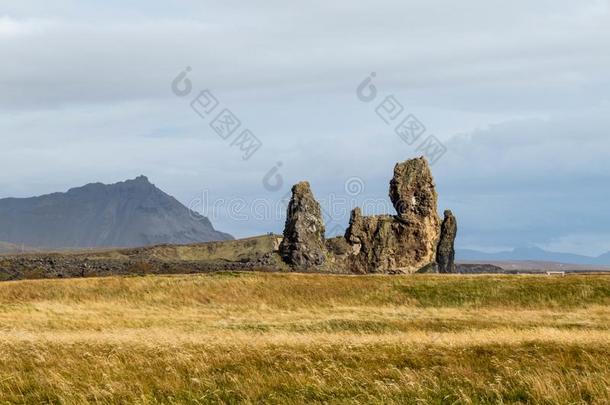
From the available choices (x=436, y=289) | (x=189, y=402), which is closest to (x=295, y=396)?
(x=189, y=402)

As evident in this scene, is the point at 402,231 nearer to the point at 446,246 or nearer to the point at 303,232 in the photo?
the point at 446,246

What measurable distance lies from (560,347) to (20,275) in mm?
69963

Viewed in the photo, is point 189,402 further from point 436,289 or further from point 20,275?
point 20,275

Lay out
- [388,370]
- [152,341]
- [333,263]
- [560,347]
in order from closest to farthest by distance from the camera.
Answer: [388,370]
[560,347]
[152,341]
[333,263]

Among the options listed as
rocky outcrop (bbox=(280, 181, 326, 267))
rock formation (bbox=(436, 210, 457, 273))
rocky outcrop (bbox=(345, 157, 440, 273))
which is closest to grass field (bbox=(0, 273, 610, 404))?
rocky outcrop (bbox=(280, 181, 326, 267))

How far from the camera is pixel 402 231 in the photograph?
366ft

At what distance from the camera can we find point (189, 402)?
1684 cm

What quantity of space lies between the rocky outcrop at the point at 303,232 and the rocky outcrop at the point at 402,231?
281 inches

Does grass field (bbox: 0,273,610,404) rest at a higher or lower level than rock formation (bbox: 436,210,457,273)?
lower

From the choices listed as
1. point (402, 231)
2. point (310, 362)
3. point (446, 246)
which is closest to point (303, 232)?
point (402, 231)

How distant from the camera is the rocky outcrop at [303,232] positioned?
104 m

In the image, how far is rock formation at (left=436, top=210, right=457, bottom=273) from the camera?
371 ft

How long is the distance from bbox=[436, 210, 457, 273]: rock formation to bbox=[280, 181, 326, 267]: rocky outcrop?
56.1 feet

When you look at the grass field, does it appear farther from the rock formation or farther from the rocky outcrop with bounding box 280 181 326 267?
the rock formation
